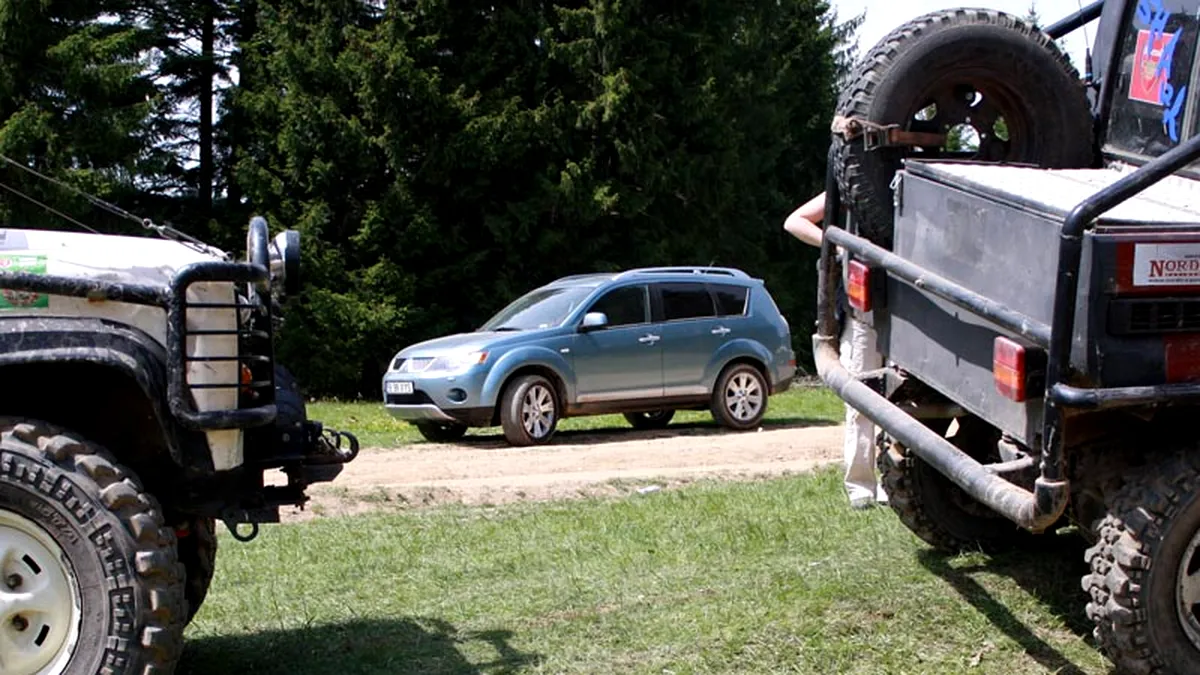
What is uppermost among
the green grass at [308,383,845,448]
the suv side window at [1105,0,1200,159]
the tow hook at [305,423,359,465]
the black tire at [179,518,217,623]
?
the suv side window at [1105,0,1200,159]

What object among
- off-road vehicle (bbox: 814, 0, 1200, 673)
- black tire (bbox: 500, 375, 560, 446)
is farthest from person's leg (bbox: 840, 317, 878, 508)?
black tire (bbox: 500, 375, 560, 446)

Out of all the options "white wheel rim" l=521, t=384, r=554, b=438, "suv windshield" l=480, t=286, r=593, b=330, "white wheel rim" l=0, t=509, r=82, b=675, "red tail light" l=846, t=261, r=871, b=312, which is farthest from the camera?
"suv windshield" l=480, t=286, r=593, b=330

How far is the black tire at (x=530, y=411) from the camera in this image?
1481cm

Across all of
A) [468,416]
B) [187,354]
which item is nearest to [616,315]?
[468,416]

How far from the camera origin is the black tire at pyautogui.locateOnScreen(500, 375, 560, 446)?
14.8 m

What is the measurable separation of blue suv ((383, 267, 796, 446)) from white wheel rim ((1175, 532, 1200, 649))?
10404 millimetres

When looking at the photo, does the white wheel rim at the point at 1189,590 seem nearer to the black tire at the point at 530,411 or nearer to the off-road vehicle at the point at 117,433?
the off-road vehicle at the point at 117,433

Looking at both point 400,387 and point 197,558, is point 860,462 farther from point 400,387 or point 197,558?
point 400,387

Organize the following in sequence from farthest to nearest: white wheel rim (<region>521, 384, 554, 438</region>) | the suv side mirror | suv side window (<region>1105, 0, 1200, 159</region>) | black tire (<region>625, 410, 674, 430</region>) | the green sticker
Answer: black tire (<region>625, 410, 674, 430</region>)
the suv side mirror
white wheel rim (<region>521, 384, 554, 438</region>)
suv side window (<region>1105, 0, 1200, 159</region>)
the green sticker

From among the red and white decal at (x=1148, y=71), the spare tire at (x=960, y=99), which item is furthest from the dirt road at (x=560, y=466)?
the red and white decal at (x=1148, y=71)

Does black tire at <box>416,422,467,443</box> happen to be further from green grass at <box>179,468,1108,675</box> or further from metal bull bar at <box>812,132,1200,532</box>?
metal bull bar at <box>812,132,1200,532</box>

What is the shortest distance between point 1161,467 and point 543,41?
23.7 metres

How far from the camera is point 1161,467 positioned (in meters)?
4.77

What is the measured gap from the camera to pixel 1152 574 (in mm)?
4660
